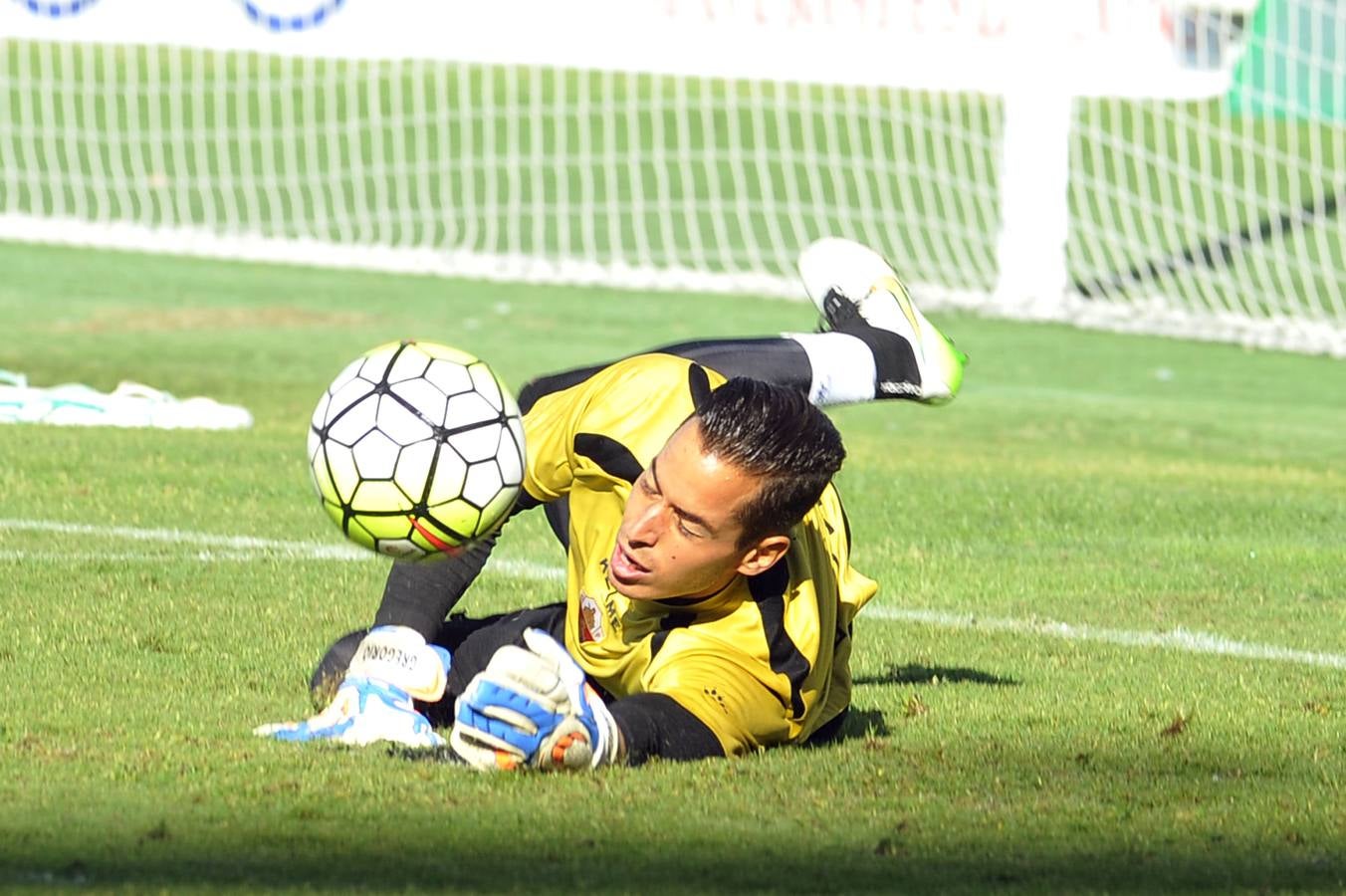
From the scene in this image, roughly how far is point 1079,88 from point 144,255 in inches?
258

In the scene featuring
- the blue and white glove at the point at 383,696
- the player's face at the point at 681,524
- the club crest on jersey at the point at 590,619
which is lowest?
the blue and white glove at the point at 383,696

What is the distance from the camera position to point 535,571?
657 cm

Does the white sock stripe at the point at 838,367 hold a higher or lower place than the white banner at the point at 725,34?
higher

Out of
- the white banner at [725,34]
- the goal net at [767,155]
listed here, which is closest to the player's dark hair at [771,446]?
the goal net at [767,155]

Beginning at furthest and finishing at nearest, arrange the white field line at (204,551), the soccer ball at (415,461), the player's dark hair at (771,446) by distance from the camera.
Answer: the white field line at (204,551) < the soccer ball at (415,461) < the player's dark hair at (771,446)

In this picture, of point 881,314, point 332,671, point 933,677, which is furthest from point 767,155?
point 332,671

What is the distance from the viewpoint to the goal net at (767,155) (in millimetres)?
14266

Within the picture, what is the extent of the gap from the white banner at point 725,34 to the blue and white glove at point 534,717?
10560 millimetres

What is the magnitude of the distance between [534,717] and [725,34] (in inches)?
450

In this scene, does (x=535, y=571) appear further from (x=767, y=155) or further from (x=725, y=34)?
(x=767, y=155)

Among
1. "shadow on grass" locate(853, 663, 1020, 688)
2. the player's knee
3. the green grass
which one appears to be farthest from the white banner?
the player's knee

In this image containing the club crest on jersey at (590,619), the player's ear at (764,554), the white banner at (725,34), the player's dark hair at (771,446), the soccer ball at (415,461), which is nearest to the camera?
the player's dark hair at (771,446)

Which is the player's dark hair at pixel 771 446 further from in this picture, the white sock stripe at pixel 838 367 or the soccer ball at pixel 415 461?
the white sock stripe at pixel 838 367

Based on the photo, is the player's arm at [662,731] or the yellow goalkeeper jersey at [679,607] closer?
the player's arm at [662,731]
